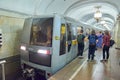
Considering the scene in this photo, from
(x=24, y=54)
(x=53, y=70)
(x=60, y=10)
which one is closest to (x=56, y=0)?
(x=60, y=10)

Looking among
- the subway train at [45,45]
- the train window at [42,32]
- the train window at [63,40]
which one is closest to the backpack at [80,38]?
the subway train at [45,45]

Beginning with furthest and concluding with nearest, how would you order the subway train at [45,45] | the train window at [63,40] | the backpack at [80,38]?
the backpack at [80,38] < the train window at [63,40] < the subway train at [45,45]

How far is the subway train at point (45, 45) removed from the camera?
5.79m

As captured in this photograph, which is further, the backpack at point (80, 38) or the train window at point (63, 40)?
the backpack at point (80, 38)

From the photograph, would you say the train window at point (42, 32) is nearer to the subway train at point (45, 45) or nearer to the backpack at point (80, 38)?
the subway train at point (45, 45)

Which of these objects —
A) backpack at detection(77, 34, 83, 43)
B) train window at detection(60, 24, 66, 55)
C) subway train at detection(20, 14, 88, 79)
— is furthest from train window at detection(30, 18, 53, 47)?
backpack at detection(77, 34, 83, 43)

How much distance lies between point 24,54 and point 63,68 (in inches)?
67.7

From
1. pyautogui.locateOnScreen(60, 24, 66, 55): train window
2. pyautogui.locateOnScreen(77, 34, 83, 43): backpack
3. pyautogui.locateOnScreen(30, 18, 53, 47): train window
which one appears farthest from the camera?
pyautogui.locateOnScreen(77, 34, 83, 43): backpack

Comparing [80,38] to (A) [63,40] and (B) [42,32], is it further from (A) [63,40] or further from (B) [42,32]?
(B) [42,32]

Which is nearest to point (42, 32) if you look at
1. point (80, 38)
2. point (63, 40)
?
point (63, 40)

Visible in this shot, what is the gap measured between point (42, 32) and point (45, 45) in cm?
54

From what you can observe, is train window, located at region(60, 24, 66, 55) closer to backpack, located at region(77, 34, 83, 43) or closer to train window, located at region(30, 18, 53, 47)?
train window, located at region(30, 18, 53, 47)

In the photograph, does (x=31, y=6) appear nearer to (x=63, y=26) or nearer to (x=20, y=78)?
(x=63, y=26)

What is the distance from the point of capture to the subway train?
579 centimetres
